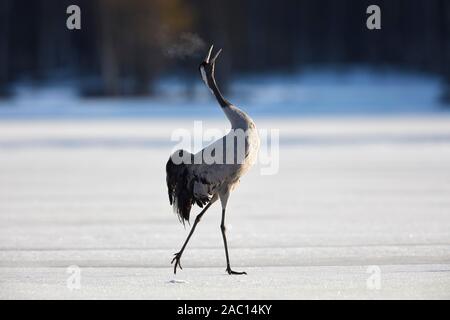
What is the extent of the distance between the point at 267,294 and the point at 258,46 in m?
47.8

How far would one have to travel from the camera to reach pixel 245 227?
9141 millimetres

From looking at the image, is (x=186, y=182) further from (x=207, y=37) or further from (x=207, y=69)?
(x=207, y=37)

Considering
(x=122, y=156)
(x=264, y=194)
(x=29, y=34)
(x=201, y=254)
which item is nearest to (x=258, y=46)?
(x=29, y=34)

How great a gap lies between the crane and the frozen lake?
1.82 feet

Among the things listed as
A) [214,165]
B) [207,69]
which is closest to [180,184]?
[214,165]

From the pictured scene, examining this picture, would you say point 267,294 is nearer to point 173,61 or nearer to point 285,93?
point 285,93

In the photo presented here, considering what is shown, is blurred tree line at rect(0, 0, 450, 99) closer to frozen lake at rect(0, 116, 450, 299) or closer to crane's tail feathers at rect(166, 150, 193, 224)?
frozen lake at rect(0, 116, 450, 299)

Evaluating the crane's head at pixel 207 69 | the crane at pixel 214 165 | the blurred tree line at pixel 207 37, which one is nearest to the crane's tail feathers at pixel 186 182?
the crane at pixel 214 165

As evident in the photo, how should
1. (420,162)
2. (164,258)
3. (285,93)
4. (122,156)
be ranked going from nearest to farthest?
1. (164,258)
2. (420,162)
3. (122,156)
4. (285,93)

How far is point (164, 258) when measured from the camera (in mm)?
7484

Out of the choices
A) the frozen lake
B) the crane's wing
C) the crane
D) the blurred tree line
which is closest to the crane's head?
the crane

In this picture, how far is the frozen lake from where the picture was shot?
20.7 ft

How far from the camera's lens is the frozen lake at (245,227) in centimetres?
630

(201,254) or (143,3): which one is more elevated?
(143,3)
